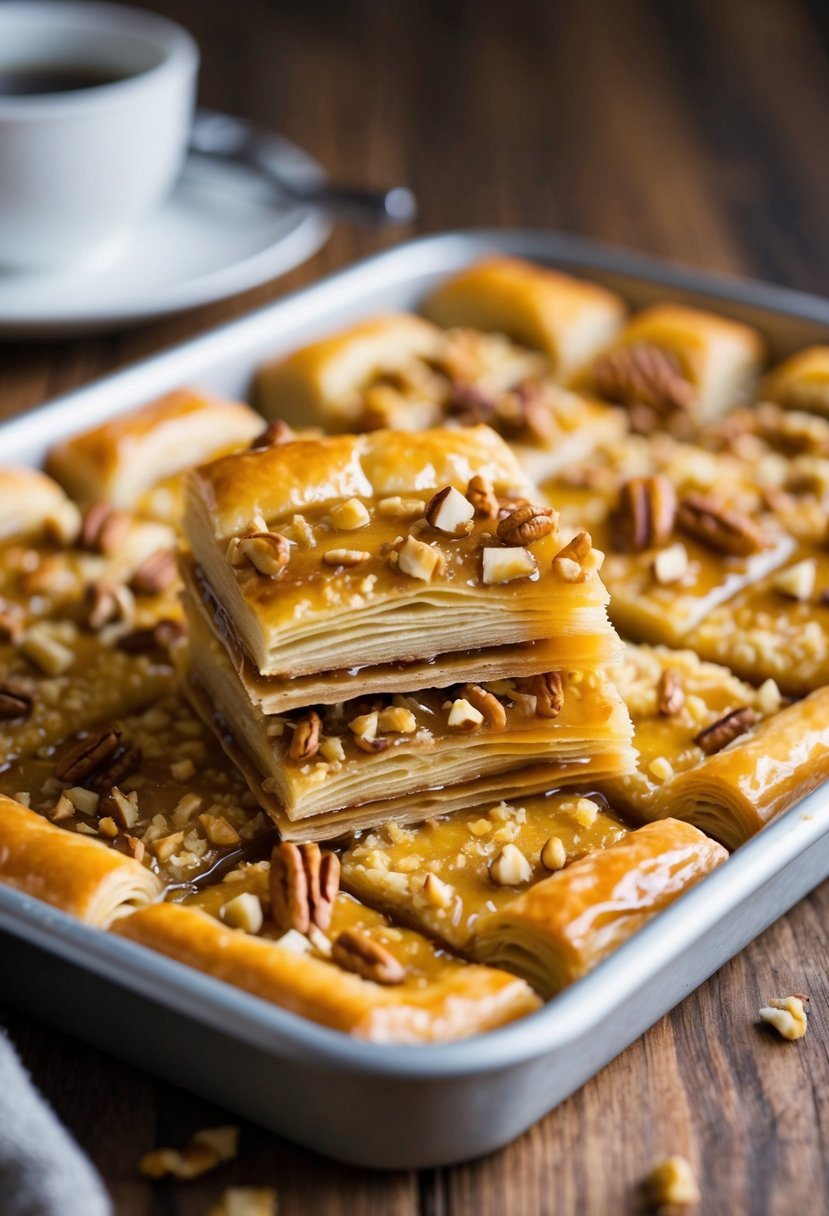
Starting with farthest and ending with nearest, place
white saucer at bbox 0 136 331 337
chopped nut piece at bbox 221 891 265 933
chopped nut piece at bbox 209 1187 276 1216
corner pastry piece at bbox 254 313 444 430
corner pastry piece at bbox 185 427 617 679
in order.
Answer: white saucer at bbox 0 136 331 337 → corner pastry piece at bbox 254 313 444 430 → corner pastry piece at bbox 185 427 617 679 → chopped nut piece at bbox 221 891 265 933 → chopped nut piece at bbox 209 1187 276 1216

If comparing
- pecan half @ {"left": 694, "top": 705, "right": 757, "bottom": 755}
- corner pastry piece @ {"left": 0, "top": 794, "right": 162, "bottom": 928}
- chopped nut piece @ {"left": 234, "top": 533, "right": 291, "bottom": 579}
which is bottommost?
corner pastry piece @ {"left": 0, "top": 794, "right": 162, "bottom": 928}

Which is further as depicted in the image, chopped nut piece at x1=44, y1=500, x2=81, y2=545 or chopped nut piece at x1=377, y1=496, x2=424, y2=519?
chopped nut piece at x1=44, y1=500, x2=81, y2=545

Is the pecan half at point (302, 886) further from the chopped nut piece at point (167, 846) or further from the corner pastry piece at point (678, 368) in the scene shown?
the corner pastry piece at point (678, 368)

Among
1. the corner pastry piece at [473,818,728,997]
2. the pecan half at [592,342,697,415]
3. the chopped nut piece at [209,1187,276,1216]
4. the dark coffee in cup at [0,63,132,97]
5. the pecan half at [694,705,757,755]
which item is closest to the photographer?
the chopped nut piece at [209,1187,276,1216]

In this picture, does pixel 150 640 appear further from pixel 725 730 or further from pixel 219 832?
pixel 725 730

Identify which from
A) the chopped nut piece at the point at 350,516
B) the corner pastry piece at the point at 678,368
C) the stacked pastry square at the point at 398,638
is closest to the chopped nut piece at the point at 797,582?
the stacked pastry square at the point at 398,638

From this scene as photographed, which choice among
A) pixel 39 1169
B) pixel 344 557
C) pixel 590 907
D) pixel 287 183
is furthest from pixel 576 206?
pixel 39 1169

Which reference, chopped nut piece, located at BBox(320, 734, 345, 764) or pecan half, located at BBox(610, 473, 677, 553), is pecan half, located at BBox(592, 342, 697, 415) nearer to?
pecan half, located at BBox(610, 473, 677, 553)

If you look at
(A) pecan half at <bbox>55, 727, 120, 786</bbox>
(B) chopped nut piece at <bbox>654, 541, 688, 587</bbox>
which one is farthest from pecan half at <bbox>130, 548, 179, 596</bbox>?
(B) chopped nut piece at <bbox>654, 541, 688, 587</bbox>
